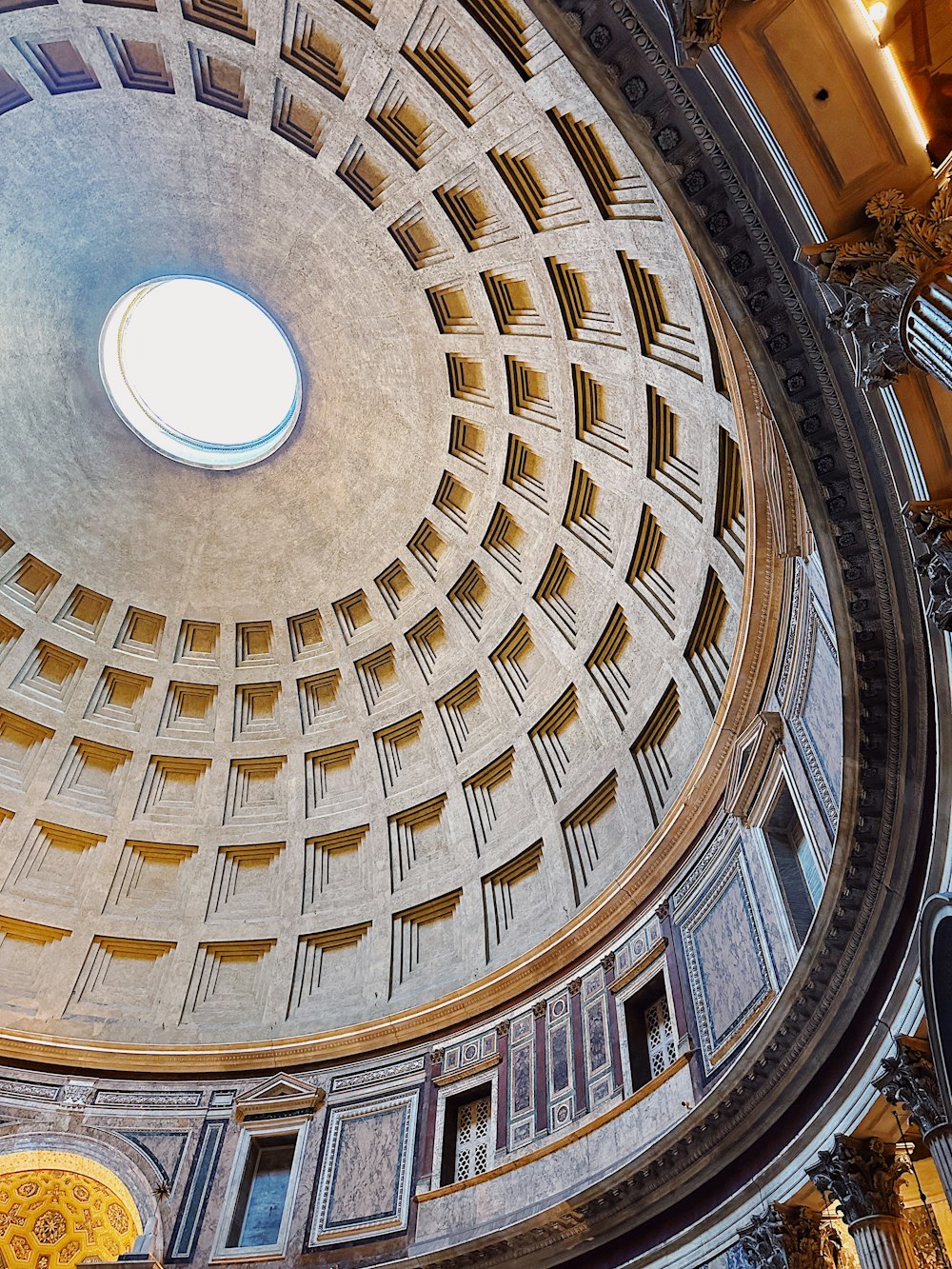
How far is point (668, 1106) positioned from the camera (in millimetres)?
12250

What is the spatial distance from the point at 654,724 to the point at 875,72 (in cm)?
1161

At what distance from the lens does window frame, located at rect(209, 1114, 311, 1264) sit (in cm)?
1507

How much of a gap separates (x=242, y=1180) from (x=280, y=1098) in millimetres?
1414

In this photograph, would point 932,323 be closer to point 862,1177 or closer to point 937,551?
point 937,551

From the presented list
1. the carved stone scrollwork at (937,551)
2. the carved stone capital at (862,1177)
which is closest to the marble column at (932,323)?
the carved stone scrollwork at (937,551)

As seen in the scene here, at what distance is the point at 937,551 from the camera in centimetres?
696

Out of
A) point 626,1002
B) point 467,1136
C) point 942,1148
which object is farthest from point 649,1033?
point 942,1148

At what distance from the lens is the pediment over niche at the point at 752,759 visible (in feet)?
42.1

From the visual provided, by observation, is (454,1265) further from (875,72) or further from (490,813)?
(875,72)

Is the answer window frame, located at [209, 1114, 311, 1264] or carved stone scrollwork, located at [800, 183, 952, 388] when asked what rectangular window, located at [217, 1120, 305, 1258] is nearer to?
window frame, located at [209, 1114, 311, 1264]

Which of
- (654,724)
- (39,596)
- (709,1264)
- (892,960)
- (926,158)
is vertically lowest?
(709,1264)

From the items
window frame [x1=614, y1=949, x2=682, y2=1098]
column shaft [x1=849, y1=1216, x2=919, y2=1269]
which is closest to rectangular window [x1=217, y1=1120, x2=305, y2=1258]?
window frame [x1=614, y1=949, x2=682, y2=1098]

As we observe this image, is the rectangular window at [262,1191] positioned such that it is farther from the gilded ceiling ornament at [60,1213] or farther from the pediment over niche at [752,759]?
the pediment over niche at [752,759]

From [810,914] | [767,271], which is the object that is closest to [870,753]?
[810,914]
